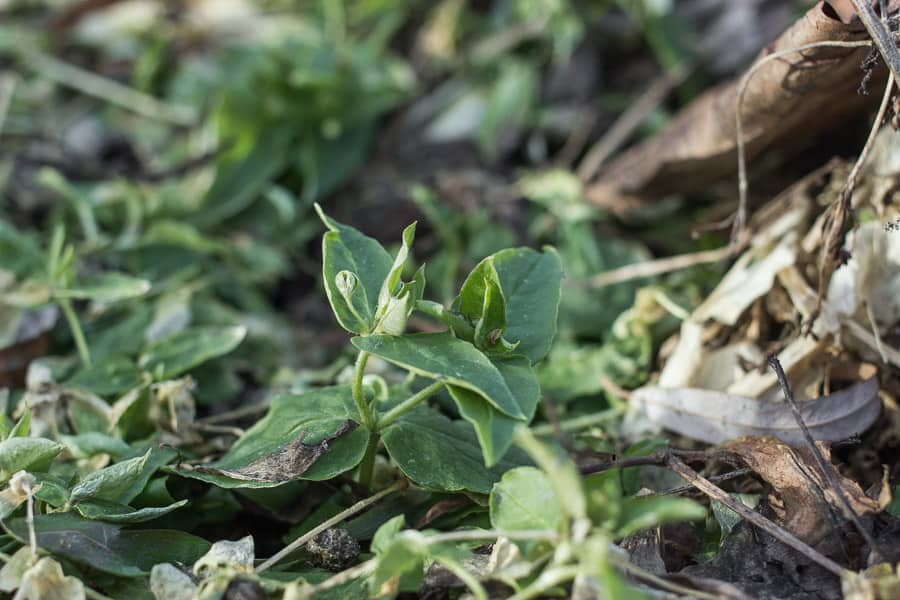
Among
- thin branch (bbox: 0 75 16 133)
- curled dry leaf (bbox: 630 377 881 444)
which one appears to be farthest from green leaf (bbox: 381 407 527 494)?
thin branch (bbox: 0 75 16 133)

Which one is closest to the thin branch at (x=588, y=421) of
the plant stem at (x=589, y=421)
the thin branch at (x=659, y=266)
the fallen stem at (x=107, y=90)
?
the plant stem at (x=589, y=421)

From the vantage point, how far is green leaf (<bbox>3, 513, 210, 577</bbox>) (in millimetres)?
1054

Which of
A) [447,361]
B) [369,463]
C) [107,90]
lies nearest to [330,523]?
[369,463]

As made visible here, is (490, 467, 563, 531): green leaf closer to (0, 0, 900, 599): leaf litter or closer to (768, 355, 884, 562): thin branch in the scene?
(0, 0, 900, 599): leaf litter

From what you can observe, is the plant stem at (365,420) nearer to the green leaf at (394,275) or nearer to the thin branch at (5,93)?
the green leaf at (394,275)

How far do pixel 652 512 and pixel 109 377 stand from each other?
1034 mm

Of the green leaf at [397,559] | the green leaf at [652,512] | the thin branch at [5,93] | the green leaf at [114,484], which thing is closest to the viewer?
the green leaf at [652,512]

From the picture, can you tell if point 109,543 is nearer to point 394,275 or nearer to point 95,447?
point 95,447

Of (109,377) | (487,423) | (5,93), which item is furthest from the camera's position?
(5,93)

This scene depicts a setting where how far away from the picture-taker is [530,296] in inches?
46.6

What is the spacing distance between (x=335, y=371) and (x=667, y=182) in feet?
2.94

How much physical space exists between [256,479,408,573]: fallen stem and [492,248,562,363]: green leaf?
0.29 meters

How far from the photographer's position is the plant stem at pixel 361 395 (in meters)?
1.08

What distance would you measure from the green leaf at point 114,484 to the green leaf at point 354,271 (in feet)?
1.19
